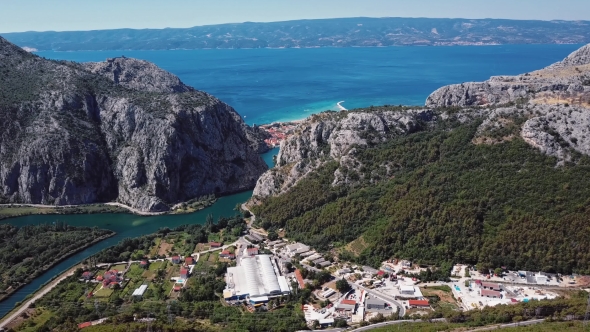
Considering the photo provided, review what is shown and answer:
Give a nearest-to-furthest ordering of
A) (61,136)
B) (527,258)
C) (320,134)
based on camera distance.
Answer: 1. (527,258)
2. (320,134)
3. (61,136)

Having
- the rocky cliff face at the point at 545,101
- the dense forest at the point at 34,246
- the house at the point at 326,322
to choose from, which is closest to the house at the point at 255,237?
the dense forest at the point at 34,246

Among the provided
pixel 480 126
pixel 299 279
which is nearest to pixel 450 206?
pixel 480 126

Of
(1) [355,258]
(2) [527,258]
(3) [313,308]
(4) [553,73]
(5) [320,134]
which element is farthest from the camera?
(4) [553,73]

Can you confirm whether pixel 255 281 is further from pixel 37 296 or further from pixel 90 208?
pixel 90 208

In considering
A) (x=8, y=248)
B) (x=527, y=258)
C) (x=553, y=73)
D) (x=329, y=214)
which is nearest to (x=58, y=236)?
(x=8, y=248)

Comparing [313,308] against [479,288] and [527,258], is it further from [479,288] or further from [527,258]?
[527,258]

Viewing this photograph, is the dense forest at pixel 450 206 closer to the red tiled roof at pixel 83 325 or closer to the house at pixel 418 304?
the house at pixel 418 304

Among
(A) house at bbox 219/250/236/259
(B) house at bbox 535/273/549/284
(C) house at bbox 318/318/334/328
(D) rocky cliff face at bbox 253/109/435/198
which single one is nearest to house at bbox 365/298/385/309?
(C) house at bbox 318/318/334/328
